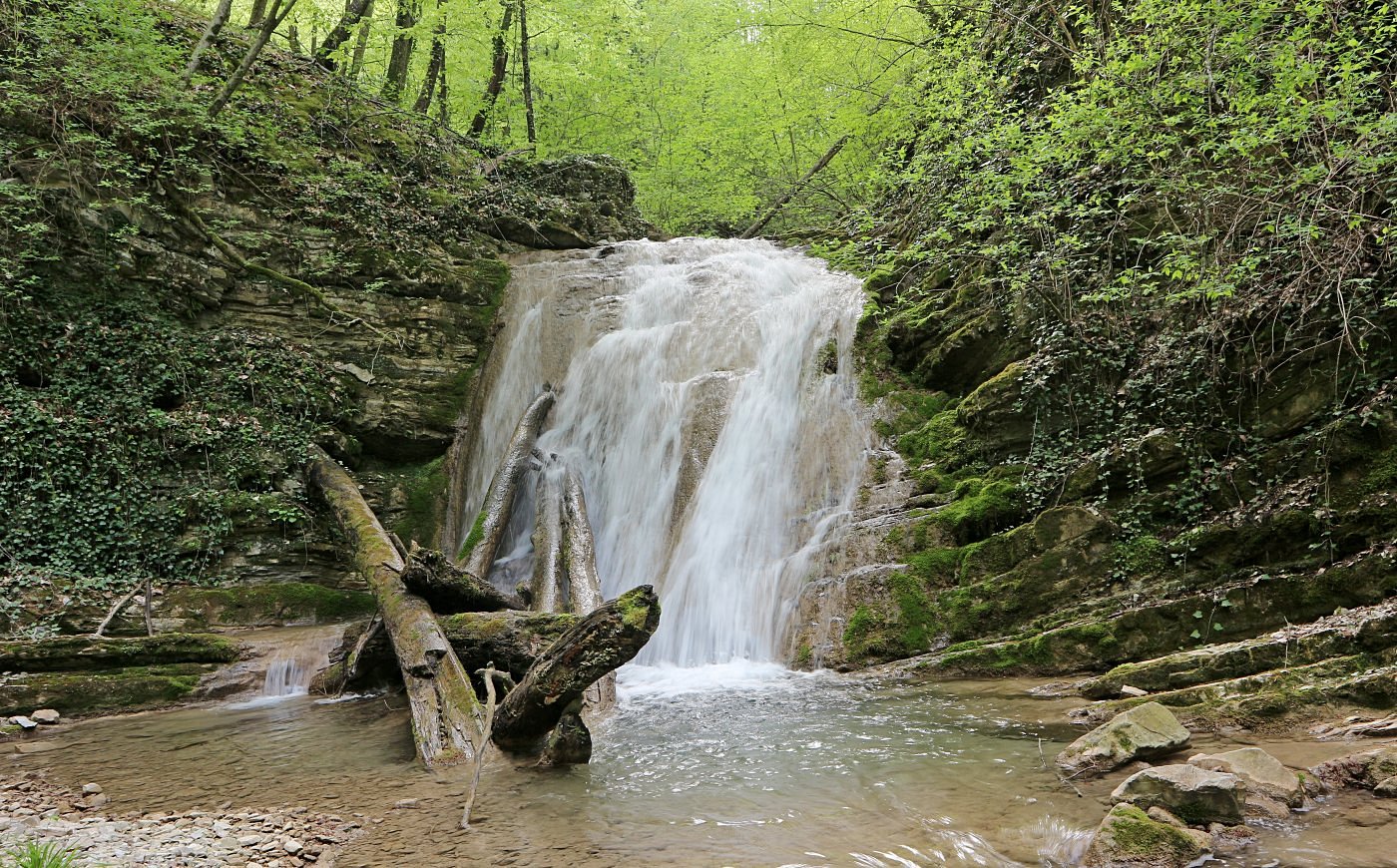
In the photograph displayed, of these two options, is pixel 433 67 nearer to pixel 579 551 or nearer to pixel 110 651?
pixel 579 551

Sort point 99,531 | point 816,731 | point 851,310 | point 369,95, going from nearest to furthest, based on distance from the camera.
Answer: point 816,731
point 99,531
point 851,310
point 369,95

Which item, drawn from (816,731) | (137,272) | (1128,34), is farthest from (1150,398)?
(137,272)

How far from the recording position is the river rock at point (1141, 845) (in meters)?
2.83

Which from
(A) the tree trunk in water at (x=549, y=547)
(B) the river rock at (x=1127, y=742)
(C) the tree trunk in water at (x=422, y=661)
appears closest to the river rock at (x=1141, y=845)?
(B) the river rock at (x=1127, y=742)

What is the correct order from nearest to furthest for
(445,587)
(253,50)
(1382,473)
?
(1382,473), (445,587), (253,50)

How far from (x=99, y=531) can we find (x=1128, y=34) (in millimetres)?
11201

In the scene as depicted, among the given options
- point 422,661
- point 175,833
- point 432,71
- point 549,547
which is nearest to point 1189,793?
point 175,833

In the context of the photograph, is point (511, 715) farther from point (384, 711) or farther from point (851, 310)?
point (851, 310)

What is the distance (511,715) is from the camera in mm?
4570

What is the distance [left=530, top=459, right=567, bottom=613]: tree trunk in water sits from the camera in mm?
7898

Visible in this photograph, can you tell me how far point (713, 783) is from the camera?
411 centimetres

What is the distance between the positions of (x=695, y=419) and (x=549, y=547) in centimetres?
249

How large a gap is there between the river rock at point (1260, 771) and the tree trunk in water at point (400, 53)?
55.3ft

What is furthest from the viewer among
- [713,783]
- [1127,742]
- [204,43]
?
[204,43]
